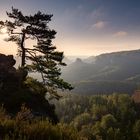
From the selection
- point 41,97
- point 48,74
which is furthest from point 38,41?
point 41,97

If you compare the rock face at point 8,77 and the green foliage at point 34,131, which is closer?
the green foliage at point 34,131

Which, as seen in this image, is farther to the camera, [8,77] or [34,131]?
[8,77]

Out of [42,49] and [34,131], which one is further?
[42,49]

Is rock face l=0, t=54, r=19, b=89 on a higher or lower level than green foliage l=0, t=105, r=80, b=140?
higher

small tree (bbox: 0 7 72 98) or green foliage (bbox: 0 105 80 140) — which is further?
small tree (bbox: 0 7 72 98)

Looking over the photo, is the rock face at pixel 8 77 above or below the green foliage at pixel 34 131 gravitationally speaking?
above

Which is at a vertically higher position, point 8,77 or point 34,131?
point 8,77

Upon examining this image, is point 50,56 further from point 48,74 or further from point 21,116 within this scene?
point 21,116

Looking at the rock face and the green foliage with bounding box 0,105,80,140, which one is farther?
→ the rock face

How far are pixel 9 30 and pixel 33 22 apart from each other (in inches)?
116

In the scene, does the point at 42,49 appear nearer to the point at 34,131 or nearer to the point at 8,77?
the point at 8,77

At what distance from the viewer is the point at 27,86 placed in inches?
1188

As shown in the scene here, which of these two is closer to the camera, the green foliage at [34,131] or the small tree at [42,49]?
the green foliage at [34,131]


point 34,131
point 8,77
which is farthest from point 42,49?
point 34,131
